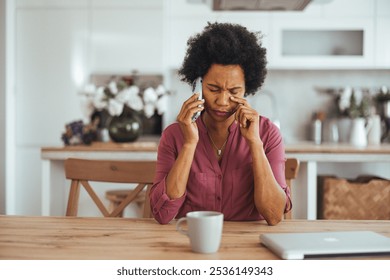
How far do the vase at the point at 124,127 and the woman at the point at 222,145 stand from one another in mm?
1564

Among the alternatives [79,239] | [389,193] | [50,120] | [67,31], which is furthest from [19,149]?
[79,239]

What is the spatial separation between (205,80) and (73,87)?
2.53m

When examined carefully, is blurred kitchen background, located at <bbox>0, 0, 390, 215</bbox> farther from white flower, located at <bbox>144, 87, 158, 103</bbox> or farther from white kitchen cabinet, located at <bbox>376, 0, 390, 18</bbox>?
white flower, located at <bbox>144, 87, 158, 103</bbox>

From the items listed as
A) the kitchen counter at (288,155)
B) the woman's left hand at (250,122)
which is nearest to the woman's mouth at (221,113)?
the woman's left hand at (250,122)

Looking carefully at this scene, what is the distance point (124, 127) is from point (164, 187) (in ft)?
5.86

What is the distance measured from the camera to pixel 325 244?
970 mm

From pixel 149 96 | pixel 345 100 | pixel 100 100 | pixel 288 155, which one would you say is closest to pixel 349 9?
pixel 345 100

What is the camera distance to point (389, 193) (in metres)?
2.93

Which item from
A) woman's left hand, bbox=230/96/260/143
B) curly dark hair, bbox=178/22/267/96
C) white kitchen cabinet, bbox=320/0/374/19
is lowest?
woman's left hand, bbox=230/96/260/143

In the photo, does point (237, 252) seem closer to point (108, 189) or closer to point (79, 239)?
point (79, 239)

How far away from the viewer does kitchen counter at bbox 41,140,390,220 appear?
2852 millimetres

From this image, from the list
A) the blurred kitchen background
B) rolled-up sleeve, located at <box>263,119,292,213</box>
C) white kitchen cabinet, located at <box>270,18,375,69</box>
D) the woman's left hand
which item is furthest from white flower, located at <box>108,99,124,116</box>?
the woman's left hand

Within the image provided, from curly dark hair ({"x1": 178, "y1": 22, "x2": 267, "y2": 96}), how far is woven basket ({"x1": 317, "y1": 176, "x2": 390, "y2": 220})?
5.02ft

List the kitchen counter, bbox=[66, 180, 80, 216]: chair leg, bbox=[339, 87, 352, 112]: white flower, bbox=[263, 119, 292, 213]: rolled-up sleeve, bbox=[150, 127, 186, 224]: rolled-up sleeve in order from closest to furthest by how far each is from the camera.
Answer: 1. bbox=[150, 127, 186, 224]: rolled-up sleeve
2. bbox=[263, 119, 292, 213]: rolled-up sleeve
3. bbox=[66, 180, 80, 216]: chair leg
4. the kitchen counter
5. bbox=[339, 87, 352, 112]: white flower
